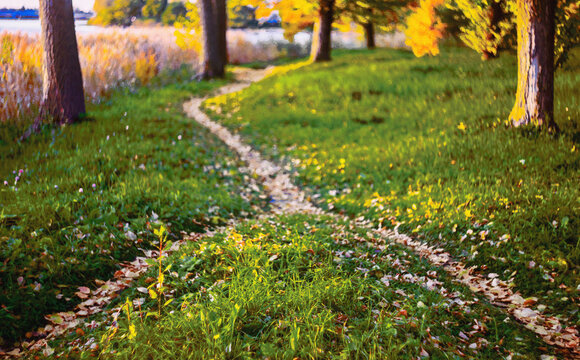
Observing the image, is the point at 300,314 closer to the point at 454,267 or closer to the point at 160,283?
the point at 160,283

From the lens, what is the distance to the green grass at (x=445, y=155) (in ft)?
20.2

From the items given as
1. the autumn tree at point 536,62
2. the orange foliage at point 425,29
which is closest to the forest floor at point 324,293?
the autumn tree at point 536,62

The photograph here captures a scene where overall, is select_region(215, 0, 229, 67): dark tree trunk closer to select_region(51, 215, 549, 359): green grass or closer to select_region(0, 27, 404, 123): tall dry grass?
select_region(0, 27, 404, 123): tall dry grass

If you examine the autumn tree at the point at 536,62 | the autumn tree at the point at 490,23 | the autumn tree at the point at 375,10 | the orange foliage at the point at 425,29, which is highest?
the autumn tree at the point at 375,10

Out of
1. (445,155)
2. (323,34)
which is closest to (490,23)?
(445,155)

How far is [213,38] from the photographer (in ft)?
73.1

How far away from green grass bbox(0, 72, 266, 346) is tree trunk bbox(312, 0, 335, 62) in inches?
544

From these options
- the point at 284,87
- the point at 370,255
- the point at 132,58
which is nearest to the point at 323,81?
the point at 284,87

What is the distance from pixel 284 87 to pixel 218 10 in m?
8.94

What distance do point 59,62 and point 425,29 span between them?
64.9 feet

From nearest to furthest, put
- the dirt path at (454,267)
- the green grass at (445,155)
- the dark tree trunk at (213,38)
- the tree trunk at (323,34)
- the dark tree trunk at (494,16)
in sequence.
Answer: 1. the dirt path at (454,267)
2. the green grass at (445,155)
3. the dark tree trunk at (494,16)
4. the dark tree trunk at (213,38)
5. the tree trunk at (323,34)

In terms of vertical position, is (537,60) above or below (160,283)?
A: above

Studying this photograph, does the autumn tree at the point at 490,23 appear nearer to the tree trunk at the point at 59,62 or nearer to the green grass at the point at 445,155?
the green grass at the point at 445,155

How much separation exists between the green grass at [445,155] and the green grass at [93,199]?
9.19 ft
